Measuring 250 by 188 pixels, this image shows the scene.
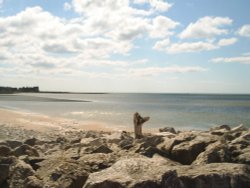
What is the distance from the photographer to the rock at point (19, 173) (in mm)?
6755

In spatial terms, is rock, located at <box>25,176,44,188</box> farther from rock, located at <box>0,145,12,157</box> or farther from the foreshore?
rock, located at <box>0,145,12,157</box>

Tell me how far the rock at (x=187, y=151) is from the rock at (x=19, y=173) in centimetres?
296

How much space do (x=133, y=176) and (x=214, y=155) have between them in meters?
2.25

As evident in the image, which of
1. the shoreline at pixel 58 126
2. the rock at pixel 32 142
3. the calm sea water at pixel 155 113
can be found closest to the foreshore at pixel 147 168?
the rock at pixel 32 142

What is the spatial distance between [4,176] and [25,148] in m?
3.09

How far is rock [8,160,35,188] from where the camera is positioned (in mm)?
6755

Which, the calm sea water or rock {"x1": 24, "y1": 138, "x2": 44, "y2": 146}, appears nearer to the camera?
rock {"x1": 24, "y1": 138, "x2": 44, "y2": 146}

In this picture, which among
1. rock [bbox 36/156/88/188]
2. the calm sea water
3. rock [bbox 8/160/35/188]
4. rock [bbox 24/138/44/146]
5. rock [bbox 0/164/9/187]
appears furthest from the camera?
the calm sea water

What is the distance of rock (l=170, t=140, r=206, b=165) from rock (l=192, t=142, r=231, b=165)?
0.37m

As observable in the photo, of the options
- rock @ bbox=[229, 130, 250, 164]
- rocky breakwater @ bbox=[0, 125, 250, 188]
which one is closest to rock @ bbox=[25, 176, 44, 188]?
rocky breakwater @ bbox=[0, 125, 250, 188]

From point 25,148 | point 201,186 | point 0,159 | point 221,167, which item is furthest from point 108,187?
point 25,148

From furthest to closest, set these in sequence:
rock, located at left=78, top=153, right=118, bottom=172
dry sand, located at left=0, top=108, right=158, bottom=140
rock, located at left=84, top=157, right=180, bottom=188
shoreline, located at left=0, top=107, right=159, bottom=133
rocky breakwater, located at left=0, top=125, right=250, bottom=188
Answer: shoreline, located at left=0, top=107, right=159, bottom=133 < dry sand, located at left=0, top=108, right=158, bottom=140 < rock, located at left=78, top=153, right=118, bottom=172 < rocky breakwater, located at left=0, top=125, right=250, bottom=188 < rock, located at left=84, top=157, right=180, bottom=188

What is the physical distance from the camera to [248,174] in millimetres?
5836

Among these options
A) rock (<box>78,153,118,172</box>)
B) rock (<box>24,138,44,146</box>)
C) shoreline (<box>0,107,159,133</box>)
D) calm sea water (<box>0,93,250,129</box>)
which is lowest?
calm sea water (<box>0,93,250,129</box>)
